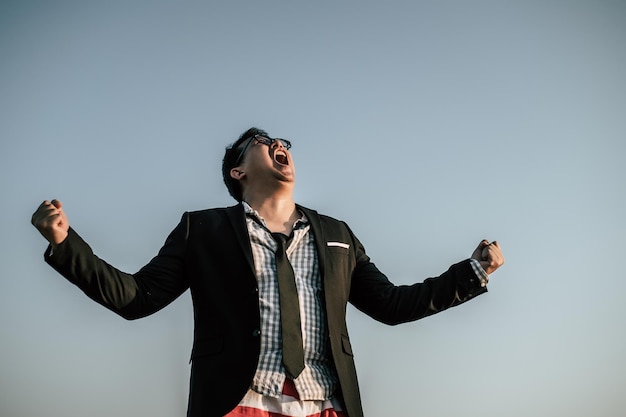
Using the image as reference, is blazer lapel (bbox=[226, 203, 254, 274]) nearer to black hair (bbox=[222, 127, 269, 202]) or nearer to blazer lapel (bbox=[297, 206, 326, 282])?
blazer lapel (bbox=[297, 206, 326, 282])

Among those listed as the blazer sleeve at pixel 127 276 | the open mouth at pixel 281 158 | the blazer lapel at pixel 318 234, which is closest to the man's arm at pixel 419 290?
the blazer lapel at pixel 318 234

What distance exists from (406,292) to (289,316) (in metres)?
0.98

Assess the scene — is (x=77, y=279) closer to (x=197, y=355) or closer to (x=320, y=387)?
(x=197, y=355)

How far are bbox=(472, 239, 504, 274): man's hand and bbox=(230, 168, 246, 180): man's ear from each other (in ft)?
5.94

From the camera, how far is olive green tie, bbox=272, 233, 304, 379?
3.82 meters

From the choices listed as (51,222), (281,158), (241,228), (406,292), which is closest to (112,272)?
(51,222)

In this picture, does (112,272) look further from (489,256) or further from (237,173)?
(489,256)

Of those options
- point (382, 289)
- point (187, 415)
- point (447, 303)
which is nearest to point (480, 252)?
point (447, 303)

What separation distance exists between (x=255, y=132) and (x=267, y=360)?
7.00 feet

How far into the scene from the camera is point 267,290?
4.06 meters

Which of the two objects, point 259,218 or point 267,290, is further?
point 259,218

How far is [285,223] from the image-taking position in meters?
4.62

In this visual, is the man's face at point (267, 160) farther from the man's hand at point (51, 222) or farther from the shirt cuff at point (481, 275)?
the man's hand at point (51, 222)

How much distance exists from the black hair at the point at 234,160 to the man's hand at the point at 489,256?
1.88m
